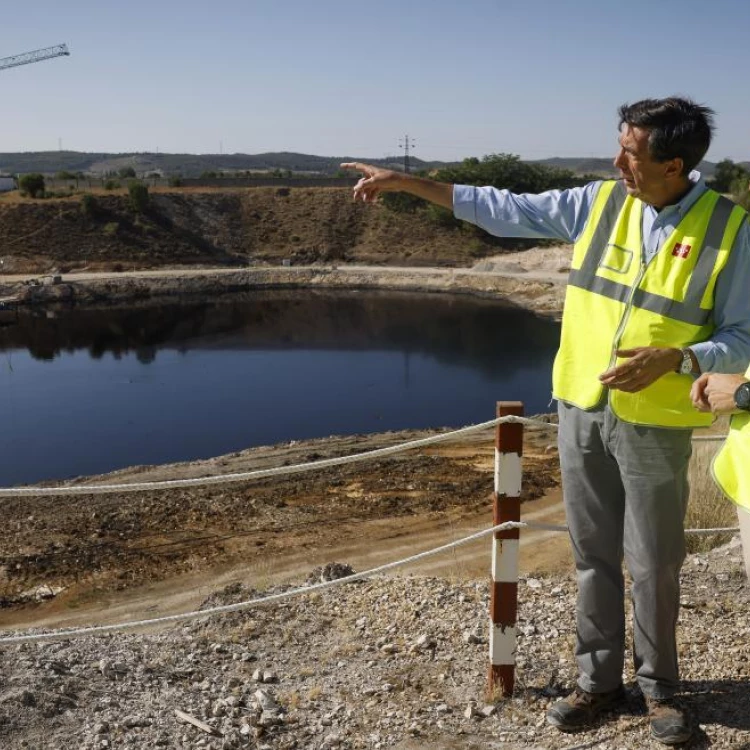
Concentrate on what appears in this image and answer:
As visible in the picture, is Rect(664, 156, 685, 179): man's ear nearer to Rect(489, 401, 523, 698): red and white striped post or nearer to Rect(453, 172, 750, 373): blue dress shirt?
Rect(453, 172, 750, 373): blue dress shirt

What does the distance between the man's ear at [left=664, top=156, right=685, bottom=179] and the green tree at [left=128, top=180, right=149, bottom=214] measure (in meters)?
47.3

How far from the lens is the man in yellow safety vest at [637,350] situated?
269 cm

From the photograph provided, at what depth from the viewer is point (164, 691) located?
3.45 metres

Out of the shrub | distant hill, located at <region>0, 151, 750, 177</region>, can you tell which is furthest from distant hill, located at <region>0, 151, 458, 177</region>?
the shrub

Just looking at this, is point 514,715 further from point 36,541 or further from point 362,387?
point 362,387

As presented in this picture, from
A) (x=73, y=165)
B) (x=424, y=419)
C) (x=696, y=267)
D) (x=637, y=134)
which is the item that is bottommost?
(x=424, y=419)

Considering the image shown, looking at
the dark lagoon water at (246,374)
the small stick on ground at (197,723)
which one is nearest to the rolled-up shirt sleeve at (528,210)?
the small stick on ground at (197,723)

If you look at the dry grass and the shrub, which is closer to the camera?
the dry grass

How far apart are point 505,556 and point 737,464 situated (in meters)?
1.19

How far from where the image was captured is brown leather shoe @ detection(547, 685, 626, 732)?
307 cm

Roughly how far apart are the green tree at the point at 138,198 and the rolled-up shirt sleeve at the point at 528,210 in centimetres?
4685

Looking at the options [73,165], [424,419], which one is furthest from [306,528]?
[73,165]

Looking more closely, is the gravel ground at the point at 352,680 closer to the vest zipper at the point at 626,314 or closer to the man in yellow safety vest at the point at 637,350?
the man in yellow safety vest at the point at 637,350

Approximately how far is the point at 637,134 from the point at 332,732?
2.22 meters
